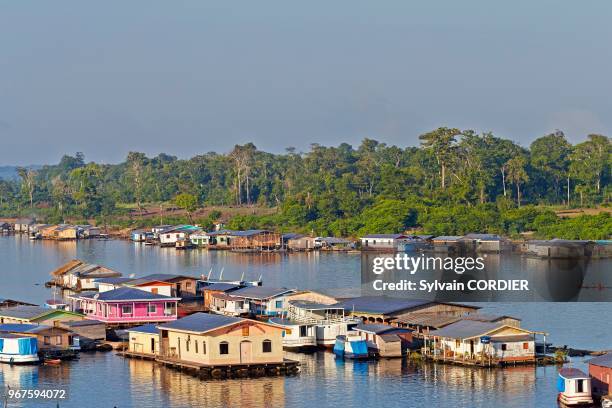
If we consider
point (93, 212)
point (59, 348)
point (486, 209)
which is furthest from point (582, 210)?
point (59, 348)

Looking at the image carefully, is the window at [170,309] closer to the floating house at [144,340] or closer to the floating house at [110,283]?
the floating house at [144,340]

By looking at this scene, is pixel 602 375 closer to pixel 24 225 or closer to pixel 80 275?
pixel 80 275

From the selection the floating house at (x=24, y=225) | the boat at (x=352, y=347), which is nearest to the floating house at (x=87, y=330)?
the boat at (x=352, y=347)

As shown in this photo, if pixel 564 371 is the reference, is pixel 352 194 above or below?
above

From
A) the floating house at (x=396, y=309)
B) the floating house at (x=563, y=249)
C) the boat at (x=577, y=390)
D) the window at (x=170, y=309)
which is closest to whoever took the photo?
the boat at (x=577, y=390)

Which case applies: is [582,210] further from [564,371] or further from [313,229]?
[564,371]

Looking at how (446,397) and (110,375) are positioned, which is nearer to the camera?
(446,397)
